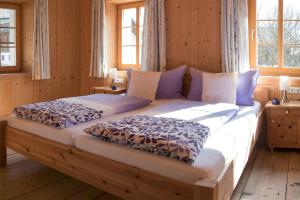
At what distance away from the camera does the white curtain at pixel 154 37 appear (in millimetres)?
4402

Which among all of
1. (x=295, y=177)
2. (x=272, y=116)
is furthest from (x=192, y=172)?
(x=272, y=116)

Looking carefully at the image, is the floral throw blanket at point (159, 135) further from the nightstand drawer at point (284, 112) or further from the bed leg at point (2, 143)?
the nightstand drawer at point (284, 112)

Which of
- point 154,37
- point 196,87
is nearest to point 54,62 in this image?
point 154,37

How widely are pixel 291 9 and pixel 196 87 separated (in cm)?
142

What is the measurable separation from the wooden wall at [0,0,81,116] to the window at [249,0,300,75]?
9.80ft

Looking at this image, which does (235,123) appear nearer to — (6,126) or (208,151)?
(208,151)

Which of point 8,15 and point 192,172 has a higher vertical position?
point 8,15

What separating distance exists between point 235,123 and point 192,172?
109cm

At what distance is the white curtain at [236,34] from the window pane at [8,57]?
129 inches

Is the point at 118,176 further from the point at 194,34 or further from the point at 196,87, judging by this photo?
the point at 194,34

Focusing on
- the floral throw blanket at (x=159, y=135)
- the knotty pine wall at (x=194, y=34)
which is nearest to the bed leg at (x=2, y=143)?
the floral throw blanket at (x=159, y=135)

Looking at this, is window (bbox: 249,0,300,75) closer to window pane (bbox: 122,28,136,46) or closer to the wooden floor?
the wooden floor

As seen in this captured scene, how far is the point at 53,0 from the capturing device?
16.9ft

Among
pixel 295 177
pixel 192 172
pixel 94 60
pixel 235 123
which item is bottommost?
pixel 295 177
